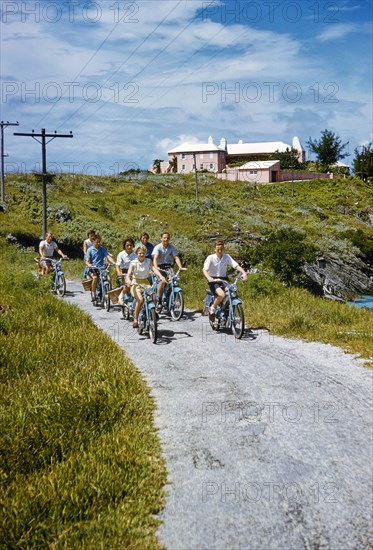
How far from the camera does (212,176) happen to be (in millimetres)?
89062

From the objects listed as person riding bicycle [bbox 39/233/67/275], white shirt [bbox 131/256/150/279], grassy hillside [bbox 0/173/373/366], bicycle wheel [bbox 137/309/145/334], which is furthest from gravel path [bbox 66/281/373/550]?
person riding bicycle [bbox 39/233/67/275]

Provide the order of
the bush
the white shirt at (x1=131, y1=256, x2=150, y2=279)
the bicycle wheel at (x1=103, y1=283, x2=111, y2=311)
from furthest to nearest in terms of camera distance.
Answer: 1. the bush
2. the bicycle wheel at (x1=103, y1=283, x2=111, y2=311)
3. the white shirt at (x1=131, y1=256, x2=150, y2=279)

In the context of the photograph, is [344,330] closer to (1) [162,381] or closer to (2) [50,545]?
(1) [162,381]

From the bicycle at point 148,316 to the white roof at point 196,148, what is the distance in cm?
9300

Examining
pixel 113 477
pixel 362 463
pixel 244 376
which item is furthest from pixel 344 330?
pixel 113 477

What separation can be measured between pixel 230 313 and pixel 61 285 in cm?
851

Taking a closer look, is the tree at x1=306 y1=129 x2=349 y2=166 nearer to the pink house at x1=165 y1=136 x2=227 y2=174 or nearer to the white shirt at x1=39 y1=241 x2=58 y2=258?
the pink house at x1=165 y1=136 x2=227 y2=174

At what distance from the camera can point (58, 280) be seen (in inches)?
717

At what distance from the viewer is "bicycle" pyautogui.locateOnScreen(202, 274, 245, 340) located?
1107cm

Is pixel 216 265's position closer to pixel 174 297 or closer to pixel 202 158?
pixel 174 297

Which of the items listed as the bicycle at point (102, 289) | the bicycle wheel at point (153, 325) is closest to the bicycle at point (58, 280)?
the bicycle at point (102, 289)

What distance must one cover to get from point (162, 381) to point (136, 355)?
70.8 inches

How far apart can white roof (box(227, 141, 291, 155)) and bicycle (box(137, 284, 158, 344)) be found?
99.2 m

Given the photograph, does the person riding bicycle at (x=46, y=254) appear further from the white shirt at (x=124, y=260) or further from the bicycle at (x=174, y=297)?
the bicycle at (x=174, y=297)
